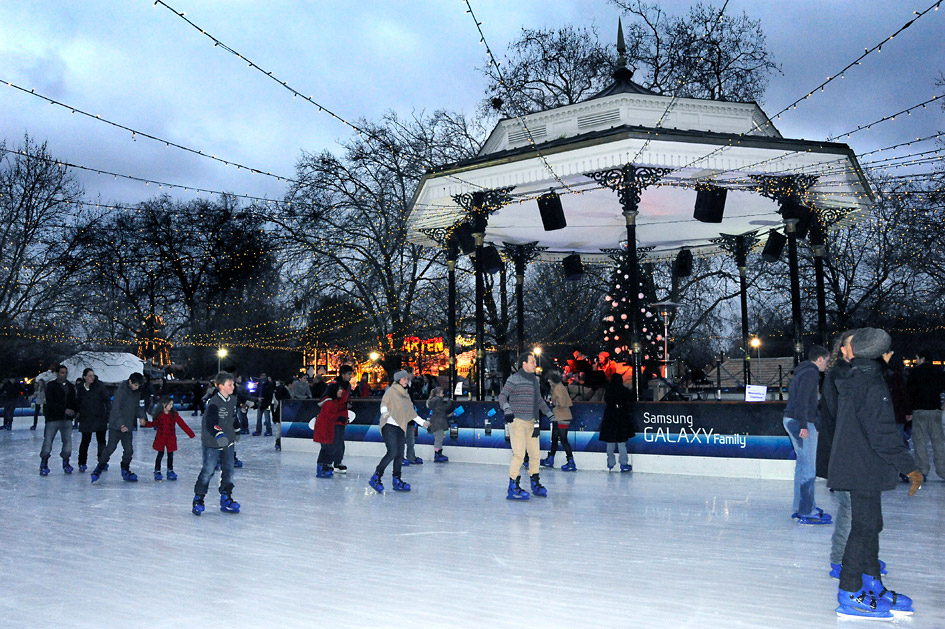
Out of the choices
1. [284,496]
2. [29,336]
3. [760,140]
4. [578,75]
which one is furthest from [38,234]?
[760,140]

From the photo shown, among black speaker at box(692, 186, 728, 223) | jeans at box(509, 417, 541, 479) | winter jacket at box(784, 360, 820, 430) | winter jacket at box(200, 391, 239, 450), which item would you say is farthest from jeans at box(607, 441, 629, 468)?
winter jacket at box(200, 391, 239, 450)

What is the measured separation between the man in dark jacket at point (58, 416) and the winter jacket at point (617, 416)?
7.81 meters

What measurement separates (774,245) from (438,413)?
8786 millimetres

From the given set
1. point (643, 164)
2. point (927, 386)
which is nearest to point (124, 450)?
point (643, 164)

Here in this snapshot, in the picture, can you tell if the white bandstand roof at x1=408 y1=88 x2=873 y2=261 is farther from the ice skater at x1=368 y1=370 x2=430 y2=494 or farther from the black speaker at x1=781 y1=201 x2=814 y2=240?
the ice skater at x1=368 y1=370 x2=430 y2=494

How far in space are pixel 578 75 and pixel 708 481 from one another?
767 inches

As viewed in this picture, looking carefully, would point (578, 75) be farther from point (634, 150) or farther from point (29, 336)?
point (29, 336)

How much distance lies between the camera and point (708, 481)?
11.0 meters

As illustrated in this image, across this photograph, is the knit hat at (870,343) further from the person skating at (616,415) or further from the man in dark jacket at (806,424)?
the person skating at (616,415)

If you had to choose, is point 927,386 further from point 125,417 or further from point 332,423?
point 125,417

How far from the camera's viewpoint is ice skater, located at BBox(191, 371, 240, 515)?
830cm

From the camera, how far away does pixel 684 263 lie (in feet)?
68.8


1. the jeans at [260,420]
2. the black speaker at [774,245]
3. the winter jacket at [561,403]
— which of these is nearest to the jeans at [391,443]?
the winter jacket at [561,403]

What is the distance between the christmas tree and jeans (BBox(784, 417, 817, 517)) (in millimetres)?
10275
